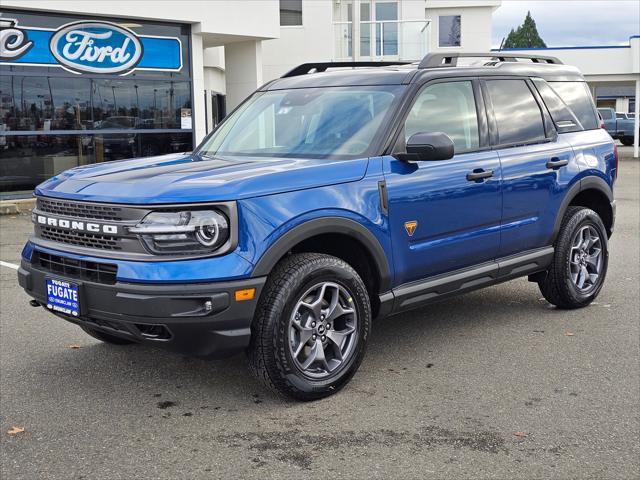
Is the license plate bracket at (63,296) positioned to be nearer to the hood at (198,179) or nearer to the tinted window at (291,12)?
the hood at (198,179)

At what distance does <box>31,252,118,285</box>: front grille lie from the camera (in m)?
4.09

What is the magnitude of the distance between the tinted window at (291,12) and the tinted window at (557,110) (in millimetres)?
19082

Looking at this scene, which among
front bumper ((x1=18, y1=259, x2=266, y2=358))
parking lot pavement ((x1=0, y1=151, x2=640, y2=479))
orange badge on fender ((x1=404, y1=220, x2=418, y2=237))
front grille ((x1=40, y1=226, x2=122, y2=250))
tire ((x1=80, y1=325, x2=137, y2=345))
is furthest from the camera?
tire ((x1=80, y1=325, x2=137, y2=345))

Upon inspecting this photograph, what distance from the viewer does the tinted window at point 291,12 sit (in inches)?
958

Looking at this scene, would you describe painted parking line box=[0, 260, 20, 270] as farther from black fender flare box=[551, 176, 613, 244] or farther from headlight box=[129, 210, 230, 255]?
black fender flare box=[551, 176, 613, 244]

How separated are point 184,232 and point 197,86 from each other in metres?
14.7

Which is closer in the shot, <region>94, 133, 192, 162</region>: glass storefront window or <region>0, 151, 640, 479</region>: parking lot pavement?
<region>0, 151, 640, 479</region>: parking lot pavement

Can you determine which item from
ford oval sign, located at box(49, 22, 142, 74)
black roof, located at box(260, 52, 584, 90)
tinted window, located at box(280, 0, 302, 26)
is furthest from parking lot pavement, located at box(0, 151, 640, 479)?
tinted window, located at box(280, 0, 302, 26)

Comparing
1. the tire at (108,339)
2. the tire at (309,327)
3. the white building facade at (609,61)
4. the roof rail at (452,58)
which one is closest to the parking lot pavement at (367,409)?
the tire at (108,339)

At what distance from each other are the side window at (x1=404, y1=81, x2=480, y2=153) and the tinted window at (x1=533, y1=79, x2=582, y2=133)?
3.11 feet

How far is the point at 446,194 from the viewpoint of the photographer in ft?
16.5

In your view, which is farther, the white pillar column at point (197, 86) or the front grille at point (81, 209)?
the white pillar column at point (197, 86)

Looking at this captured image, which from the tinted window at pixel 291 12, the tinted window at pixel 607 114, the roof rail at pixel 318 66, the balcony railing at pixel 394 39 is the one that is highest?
the tinted window at pixel 291 12

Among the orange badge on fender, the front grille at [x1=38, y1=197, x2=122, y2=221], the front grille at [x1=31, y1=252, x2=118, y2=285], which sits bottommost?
the front grille at [x1=31, y1=252, x2=118, y2=285]
